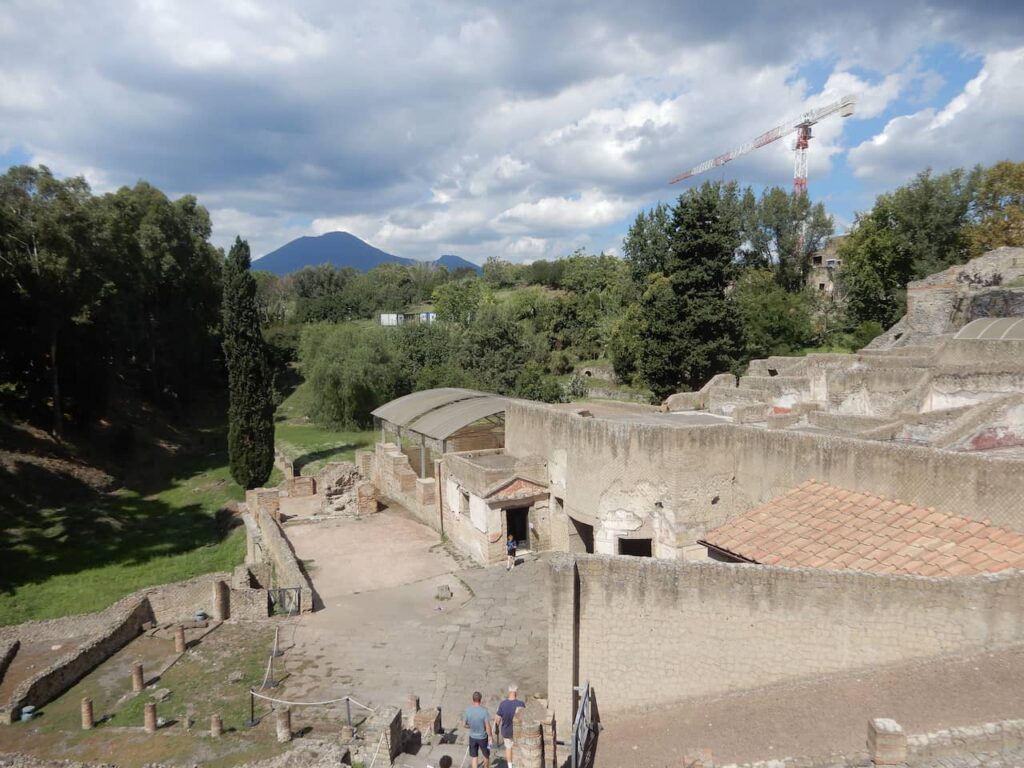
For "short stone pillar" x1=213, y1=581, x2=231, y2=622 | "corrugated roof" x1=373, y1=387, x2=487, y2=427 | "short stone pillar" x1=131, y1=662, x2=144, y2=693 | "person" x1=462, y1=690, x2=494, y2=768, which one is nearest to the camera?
"person" x1=462, y1=690, x2=494, y2=768

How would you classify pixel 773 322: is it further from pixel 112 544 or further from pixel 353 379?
pixel 112 544

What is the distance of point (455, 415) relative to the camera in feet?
71.9

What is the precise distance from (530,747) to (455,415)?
14.6 metres

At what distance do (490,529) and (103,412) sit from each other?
95.8 feet

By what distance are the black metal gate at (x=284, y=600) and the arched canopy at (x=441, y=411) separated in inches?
274

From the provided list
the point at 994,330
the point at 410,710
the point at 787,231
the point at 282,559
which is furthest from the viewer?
the point at 787,231

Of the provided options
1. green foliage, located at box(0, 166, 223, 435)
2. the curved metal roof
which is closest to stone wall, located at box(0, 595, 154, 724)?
green foliage, located at box(0, 166, 223, 435)

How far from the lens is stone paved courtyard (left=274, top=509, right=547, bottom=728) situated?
11.5 metres

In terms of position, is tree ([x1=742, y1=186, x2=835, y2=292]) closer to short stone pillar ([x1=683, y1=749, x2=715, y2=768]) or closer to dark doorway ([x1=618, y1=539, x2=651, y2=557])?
dark doorway ([x1=618, y1=539, x2=651, y2=557])

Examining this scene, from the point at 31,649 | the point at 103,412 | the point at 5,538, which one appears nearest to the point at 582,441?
the point at 31,649

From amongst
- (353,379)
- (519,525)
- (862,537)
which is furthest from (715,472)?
(353,379)

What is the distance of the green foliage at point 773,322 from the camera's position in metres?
36.8

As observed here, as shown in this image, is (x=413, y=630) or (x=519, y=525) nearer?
(x=413, y=630)

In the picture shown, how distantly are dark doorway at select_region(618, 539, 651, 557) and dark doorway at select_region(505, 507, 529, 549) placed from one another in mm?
3533
